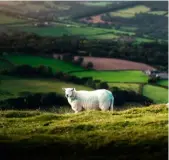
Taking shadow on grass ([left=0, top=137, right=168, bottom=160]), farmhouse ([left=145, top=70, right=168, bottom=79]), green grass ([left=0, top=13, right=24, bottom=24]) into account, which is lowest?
farmhouse ([left=145, top=70, right=168, bottom=79])

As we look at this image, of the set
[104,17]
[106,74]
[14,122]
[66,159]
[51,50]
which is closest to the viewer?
[66,159]

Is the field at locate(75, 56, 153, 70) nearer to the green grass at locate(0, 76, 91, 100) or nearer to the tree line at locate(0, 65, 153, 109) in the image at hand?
the tree line at locate(0, 65, 153, 109)

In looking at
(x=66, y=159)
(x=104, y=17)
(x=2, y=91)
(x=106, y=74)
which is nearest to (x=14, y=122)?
(x=66, y=159)

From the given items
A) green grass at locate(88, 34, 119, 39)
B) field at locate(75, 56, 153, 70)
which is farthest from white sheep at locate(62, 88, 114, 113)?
green grass at locate(88, 34, 119, 39)

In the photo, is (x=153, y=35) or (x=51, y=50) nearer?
(x=51, y=50)

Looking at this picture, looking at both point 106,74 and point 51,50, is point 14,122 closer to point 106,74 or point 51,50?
point 106,74

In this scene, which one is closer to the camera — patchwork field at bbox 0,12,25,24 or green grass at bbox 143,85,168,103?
green grass at bbox 143,85,168,103

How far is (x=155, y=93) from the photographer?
47781 millimetres

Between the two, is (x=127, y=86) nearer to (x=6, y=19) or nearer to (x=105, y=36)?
(x=6, y=19)

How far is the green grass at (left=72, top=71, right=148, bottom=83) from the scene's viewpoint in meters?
53.3

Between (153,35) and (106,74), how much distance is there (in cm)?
4309

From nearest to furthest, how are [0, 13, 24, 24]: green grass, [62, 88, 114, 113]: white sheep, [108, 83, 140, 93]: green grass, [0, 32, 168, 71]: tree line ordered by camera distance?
[62, 88, 114, 113]: white sheep
[108, 83, 140, 93]: green grass
[0, 32, 168, 71]: tree line
[0, 13, 24, 24]: green grass

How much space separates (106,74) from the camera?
5534 cm

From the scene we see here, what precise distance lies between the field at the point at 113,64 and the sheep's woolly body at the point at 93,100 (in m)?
35.6
